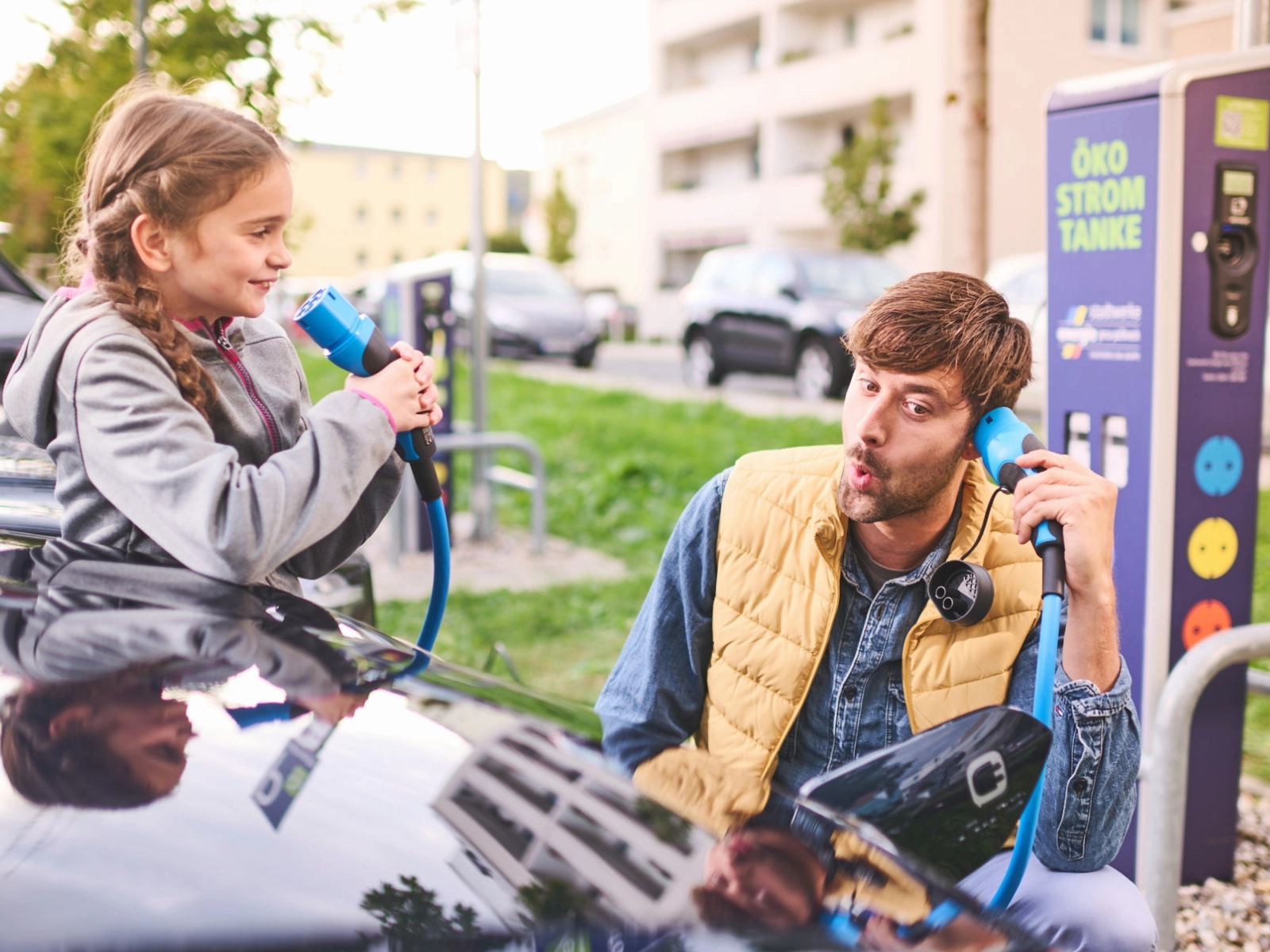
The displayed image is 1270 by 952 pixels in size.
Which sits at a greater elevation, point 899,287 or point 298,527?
point 899,287

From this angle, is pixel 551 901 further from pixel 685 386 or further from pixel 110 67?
pixel 685 386

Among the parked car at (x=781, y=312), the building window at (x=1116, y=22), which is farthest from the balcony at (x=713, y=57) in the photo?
the parked car at (x=781, y=312)

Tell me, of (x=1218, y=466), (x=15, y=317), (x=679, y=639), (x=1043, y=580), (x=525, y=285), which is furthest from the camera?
(x=525, y=285)

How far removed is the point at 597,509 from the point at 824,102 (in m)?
26.0

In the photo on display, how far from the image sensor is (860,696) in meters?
2.07

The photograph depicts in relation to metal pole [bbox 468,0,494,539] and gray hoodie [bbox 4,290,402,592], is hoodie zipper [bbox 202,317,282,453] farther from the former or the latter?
metal pole [bbox 468,0,494,539]

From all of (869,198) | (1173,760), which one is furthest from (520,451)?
(869,198)

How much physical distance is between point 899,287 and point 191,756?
1.34m

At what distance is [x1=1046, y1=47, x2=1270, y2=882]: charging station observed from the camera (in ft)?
10.1

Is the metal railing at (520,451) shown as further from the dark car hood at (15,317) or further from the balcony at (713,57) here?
the balcony at (713,57)

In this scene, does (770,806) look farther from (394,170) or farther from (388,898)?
(394,170)

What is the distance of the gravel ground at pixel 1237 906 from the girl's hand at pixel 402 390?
246 centimetres

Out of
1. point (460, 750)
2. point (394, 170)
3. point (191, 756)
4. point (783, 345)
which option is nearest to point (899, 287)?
point (460, 750)

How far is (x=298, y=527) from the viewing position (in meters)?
1.53
